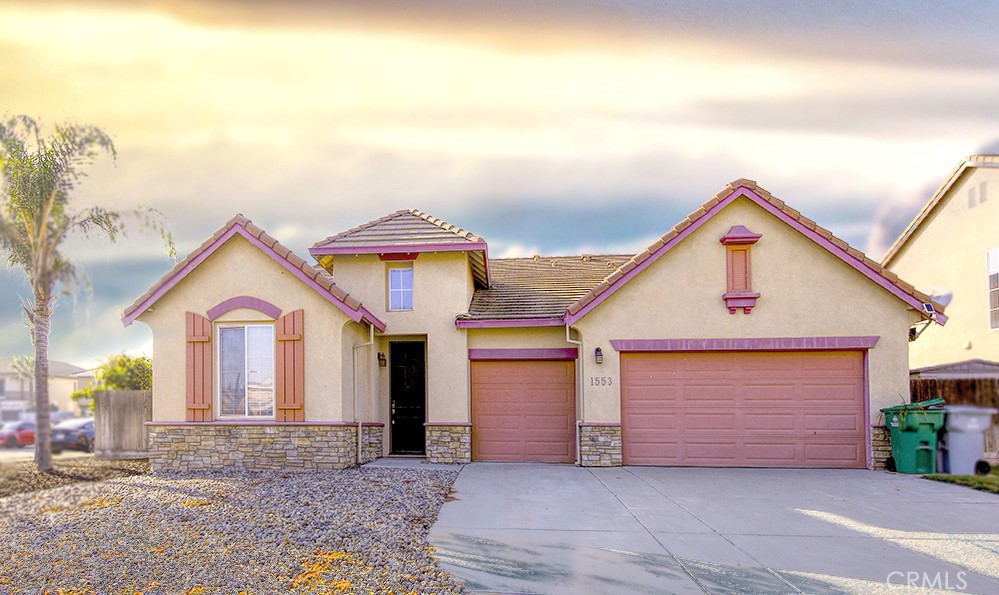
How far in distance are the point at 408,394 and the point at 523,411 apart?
262 centimetres

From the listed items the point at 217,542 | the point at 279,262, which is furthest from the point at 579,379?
the point at 217,542

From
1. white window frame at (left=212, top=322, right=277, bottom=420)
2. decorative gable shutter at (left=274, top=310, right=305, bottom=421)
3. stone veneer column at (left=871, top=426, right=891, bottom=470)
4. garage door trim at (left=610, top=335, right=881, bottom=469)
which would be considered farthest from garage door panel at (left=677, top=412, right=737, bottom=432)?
white window frame at (left=212, top=322, right=277, bottom=420)

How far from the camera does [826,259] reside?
1195 cm

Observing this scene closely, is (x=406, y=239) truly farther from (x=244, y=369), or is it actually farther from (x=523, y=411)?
(x=523, y=411)

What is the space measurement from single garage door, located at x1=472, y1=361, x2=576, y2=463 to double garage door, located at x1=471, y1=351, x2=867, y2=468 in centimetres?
133

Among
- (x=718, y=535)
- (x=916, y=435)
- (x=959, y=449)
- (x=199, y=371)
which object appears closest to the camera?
(x=718, y=535)

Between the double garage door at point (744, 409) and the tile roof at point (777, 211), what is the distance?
1361 mm

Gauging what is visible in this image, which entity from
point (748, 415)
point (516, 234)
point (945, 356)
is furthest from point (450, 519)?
point (945, 356)

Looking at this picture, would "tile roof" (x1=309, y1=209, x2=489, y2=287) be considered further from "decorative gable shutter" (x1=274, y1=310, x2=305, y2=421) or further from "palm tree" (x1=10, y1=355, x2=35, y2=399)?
"palm tree" (x1=10, y1=355, x2=35, y2=399)

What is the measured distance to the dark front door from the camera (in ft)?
45.9

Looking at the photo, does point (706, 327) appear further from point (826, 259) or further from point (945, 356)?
point (945, 356)

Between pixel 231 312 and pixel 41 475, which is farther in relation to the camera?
pixel 231 312

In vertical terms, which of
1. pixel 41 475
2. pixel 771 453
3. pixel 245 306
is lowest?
pixel 771 453
